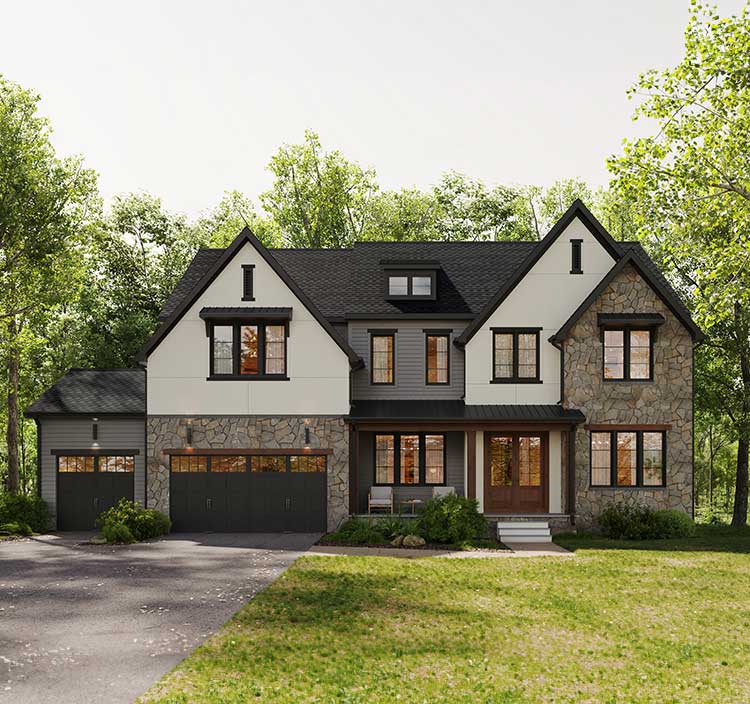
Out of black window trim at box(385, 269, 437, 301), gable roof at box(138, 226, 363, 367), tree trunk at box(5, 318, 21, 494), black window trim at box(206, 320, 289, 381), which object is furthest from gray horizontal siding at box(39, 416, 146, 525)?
black window trim at box(385, 269, 437, 301)

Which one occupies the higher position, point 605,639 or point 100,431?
point 100,431

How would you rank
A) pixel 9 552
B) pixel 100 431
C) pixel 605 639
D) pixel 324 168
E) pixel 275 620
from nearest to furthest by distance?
1. pixel 605 639
2. pixel 275 620
3. pixel 9 552
4. pixel 100 431
5. pixel 324 168

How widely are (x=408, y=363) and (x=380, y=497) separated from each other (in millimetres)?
4459

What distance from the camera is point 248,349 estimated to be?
24.1m

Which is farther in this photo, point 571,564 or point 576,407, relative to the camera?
point 576,407

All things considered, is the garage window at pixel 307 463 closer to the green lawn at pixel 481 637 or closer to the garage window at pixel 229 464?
the garage window at pixel 229 464

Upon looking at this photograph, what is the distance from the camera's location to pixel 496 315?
24.8 m

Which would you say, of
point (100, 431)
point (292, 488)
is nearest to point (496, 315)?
point (292, 488)

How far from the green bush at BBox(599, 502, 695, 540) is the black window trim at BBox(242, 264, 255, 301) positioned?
12.3 metres

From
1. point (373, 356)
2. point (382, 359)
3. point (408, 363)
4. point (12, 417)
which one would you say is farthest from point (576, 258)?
point (12, 417)

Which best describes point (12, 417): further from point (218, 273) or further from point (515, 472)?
point (515, 472)

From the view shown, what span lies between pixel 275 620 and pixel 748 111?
49.1 ft

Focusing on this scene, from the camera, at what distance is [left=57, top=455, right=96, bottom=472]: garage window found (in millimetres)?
25188

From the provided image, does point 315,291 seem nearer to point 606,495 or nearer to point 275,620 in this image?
point 606,495
